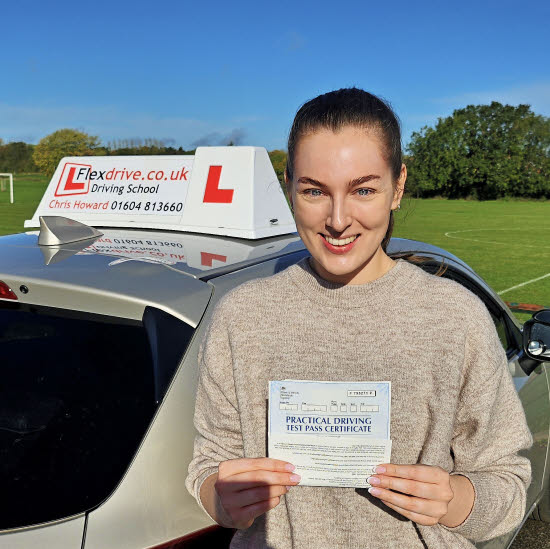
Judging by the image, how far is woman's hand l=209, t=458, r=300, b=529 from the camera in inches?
50.8

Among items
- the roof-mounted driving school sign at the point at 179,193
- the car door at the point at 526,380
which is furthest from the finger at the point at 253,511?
the car door at the point at 526,380

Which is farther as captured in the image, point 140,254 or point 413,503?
point 140,254

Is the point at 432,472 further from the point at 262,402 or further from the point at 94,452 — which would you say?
the point at 94,452

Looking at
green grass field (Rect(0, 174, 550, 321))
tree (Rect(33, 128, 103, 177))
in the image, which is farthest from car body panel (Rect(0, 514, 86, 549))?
tree (Rect(33, 128, 103, 177))

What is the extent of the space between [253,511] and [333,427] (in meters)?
0.25

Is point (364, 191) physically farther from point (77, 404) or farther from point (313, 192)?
point (77, 404)

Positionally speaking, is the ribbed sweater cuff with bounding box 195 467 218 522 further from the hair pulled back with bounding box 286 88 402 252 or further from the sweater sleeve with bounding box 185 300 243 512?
the hair pulled back with bounding box 286 88 402 252

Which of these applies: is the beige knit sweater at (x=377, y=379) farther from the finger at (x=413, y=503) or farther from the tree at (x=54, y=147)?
the tree at (x=54, y=147)

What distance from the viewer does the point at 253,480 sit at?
1310 mm

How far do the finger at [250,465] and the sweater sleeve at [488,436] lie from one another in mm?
401

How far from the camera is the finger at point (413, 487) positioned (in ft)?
4.14

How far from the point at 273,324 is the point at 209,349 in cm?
15

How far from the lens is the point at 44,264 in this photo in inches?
76.2

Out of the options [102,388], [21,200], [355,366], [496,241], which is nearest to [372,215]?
[355,366]
